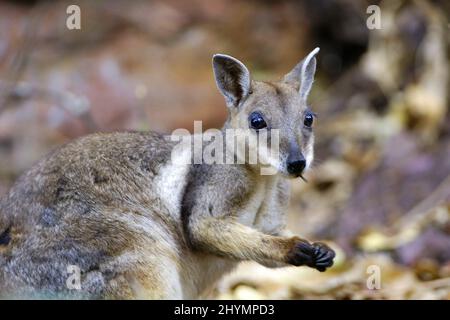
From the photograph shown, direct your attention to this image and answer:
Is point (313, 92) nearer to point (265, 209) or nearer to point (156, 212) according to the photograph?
point (265, 209)

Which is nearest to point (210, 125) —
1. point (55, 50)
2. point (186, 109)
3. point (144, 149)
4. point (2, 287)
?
point (186, 109)

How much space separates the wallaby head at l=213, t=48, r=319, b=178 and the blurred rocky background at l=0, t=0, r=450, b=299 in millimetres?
2814

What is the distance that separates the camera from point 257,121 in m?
6.73

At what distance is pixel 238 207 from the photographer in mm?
6824

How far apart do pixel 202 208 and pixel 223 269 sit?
0.73 metres

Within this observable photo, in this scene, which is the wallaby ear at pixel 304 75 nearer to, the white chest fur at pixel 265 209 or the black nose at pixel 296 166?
the white chest fur at pixel 265 209

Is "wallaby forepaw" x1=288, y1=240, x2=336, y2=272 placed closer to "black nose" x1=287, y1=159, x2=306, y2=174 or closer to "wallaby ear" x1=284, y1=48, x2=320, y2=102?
"black nose" x1=287, y1=159, x2=306, y2=174

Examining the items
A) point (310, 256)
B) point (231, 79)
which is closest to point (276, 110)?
point (231, 79)

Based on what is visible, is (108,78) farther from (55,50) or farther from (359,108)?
(359,108)

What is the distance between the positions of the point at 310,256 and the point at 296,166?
736 millimetres

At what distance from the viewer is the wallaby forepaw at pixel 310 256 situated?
6.47 meters

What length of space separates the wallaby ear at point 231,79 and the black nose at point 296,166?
0.96 meters

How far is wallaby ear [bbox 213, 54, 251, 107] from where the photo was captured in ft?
23.0

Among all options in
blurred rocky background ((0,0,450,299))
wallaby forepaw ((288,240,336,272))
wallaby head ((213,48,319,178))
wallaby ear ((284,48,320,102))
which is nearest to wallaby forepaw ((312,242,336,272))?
wallaby forepaw ((288,240,336,272))
